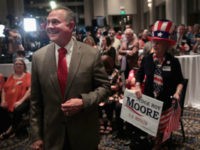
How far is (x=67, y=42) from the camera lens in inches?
72.4

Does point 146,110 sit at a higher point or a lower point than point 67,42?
lower

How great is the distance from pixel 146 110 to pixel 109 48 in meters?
4.56

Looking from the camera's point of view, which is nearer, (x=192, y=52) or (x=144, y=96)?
(x=144, y=96)

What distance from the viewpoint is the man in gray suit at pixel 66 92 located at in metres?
1.77

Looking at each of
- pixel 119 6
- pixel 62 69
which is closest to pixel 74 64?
pixel 62 69

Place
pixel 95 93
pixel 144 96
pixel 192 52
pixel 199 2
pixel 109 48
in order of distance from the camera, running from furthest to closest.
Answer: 1. pixel 199 2
2. pixel 109 48
3. pixel 192 52
4. pixel 144 96
5. pixel 95 93

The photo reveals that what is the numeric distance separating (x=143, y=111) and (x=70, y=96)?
4.41 feet

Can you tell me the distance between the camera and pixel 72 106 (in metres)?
1.70

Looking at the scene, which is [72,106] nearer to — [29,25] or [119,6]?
[29,25]

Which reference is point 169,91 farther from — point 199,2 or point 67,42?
point 199,2

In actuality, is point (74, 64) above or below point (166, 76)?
above

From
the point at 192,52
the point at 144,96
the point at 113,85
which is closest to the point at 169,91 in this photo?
the point at 144,96

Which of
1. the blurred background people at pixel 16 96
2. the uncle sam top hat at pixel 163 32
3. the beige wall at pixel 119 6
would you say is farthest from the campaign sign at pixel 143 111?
the beige wall at pixel 119 6

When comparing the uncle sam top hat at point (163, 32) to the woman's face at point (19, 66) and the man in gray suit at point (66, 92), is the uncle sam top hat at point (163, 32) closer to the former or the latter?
the man in gray suit at point (66, 92)
